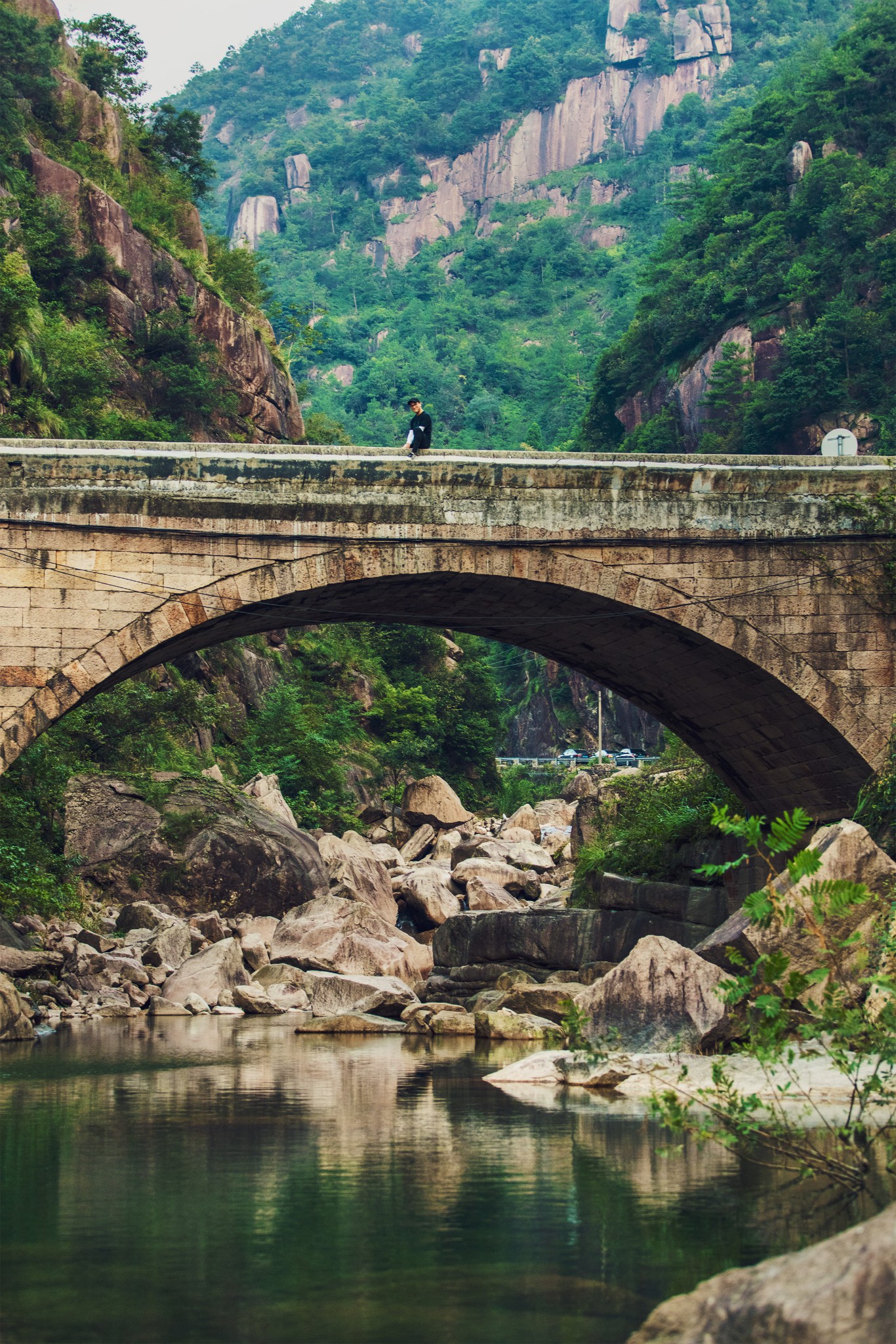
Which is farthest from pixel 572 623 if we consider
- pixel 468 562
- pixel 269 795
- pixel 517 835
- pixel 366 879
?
pixel 517 835

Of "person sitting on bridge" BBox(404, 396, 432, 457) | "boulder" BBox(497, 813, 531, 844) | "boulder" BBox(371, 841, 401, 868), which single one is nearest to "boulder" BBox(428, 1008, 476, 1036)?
"person sitting on bridge" BBox(404, 396, 432, 457)

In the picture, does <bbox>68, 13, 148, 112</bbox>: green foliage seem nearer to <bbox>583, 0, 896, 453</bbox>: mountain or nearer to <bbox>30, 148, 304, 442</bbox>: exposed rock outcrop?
<bbox>30, 148, 304, 442</bbox>: exposed rock outcrop

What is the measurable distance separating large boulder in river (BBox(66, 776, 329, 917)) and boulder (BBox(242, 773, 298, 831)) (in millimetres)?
4016

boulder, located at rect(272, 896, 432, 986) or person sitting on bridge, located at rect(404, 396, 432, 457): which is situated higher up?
person sitting on bridge, located at rect(404, 396, 432, 457)

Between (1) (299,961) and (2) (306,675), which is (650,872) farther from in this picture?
(2) (306,675)

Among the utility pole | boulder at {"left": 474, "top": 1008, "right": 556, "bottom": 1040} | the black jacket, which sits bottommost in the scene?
boulder at {"left": 474, "top": 1008, "right": 556, "bottom": 1040}

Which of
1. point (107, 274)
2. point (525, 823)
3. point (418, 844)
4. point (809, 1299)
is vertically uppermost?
point (107, 274)

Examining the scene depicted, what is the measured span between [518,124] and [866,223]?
291 ft

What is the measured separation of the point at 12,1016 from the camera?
48.8 ft

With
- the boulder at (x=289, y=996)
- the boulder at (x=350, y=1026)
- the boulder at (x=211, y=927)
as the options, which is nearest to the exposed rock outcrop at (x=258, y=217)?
the boulder at (x=211, y=927)

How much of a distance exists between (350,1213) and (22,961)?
1082cm

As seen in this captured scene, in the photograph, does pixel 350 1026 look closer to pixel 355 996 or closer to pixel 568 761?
pixel 355 996

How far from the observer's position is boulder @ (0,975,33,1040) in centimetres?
1473

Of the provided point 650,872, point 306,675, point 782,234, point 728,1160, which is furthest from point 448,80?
point 728,1160
